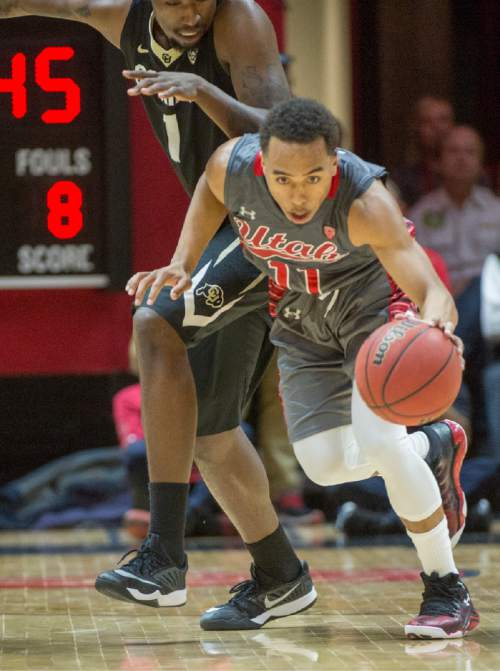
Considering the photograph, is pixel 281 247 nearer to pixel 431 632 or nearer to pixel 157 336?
pixel 157 336

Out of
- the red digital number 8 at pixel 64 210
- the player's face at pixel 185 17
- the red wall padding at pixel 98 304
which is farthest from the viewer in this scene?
the red wall padding at pixel 98 304

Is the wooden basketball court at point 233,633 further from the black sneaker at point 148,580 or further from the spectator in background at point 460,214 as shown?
the spectator in background at point 460,214

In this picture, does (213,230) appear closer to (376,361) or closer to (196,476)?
(376,361)

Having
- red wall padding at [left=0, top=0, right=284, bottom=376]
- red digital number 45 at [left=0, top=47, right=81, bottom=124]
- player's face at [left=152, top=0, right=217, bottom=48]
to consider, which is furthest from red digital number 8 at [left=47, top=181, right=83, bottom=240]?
player's face at [left=152, top=0, right=217, bottom=48]

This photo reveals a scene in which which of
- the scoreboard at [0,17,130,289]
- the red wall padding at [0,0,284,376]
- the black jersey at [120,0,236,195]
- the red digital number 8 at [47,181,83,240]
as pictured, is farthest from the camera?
the red wall padding at [0,0,284,376]

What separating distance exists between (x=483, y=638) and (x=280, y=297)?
988 millimetres

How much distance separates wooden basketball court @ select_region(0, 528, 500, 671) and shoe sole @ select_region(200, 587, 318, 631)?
0.03 m

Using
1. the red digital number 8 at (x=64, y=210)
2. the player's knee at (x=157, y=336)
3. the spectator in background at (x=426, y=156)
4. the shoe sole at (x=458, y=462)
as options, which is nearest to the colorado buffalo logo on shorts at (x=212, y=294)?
the player's knee at (x=157, y=336)

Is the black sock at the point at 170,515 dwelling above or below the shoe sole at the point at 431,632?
above

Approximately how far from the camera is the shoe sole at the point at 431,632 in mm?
3484

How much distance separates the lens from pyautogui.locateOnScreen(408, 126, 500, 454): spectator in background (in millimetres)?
6707

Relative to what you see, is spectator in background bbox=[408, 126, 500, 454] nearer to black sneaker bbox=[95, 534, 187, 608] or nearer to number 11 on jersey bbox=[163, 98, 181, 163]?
number 11 on jersey bbox=[163, 98, 181, 163]

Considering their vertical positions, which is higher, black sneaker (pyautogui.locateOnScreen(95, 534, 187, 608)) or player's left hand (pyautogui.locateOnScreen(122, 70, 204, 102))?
player's left hand (pyautogui.locateOnScreen(122, 70, 204, 102))

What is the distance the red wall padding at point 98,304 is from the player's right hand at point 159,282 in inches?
122
